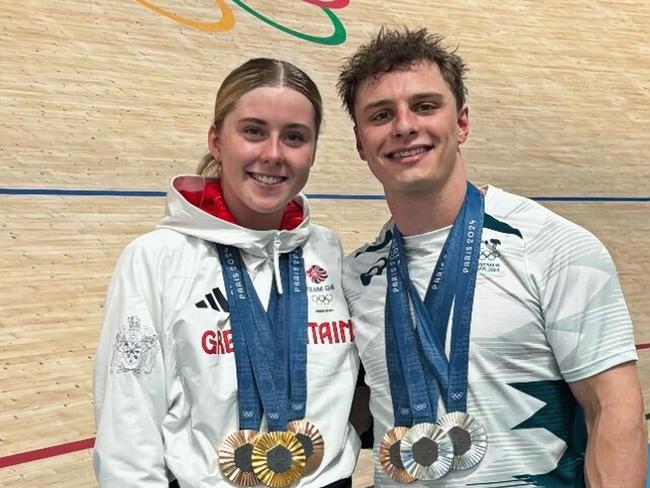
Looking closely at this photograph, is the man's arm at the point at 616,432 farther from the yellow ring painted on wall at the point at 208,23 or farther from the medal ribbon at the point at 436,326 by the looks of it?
the yellow ring painted on wall at the point at 208,23

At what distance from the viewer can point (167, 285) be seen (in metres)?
1.47

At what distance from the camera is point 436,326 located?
4.96ft

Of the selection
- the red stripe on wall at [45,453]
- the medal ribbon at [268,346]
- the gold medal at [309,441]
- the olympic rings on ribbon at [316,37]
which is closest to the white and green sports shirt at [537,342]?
the gold medal at [309,441]

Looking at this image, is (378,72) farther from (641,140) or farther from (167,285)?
(641,140)

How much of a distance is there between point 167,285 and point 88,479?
6.71 feet

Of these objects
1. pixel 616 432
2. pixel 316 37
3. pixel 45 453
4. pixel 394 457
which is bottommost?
pixel 45 453

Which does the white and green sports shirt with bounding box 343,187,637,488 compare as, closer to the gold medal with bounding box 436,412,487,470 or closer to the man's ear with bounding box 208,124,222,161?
the gold medal with bounding box 436,412,487,470

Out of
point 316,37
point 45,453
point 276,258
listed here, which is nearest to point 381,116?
point 276,258

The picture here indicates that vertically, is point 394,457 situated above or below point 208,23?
below

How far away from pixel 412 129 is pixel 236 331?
2.03 feet

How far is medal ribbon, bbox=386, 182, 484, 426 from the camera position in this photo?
1460mm

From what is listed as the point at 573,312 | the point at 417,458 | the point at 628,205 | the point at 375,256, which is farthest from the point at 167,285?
the point at 628,205

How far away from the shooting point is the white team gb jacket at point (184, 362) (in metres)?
1.37

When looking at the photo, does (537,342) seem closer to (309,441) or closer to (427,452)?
(427,452)
